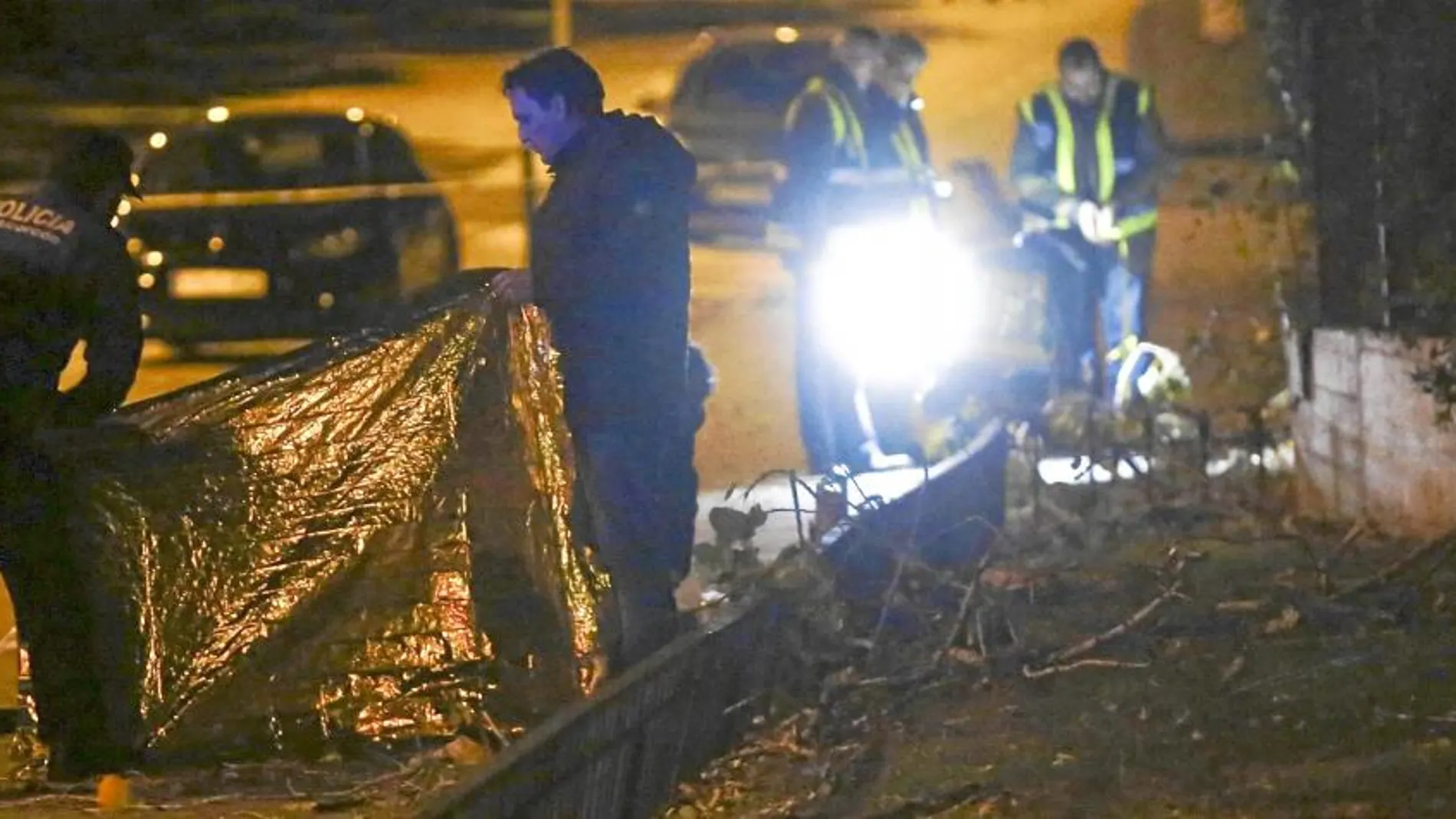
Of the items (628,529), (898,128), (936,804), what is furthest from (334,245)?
(936,804)

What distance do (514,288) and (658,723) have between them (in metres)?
1.42

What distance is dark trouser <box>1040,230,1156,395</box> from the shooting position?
1133cm

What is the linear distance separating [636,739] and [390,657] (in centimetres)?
114

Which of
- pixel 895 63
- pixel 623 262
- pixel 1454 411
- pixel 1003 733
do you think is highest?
pixel 895 63

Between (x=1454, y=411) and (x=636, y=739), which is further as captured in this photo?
(x=1454, y=411)

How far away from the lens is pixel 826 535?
7266 millimetres

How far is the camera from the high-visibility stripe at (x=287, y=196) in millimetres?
13383

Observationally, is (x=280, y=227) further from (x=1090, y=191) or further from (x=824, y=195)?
(x=1090, y=191)

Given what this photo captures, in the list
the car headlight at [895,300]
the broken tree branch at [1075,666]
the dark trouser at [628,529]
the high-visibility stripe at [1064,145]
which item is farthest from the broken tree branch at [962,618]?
the high-visibility stripe at [1064,145]

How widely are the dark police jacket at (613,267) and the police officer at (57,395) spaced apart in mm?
1137

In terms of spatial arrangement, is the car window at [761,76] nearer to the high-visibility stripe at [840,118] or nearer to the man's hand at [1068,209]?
the man's hand at [1068,209]

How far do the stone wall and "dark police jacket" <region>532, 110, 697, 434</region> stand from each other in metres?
2.92

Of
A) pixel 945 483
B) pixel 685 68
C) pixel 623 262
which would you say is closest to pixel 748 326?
pixel 685 68

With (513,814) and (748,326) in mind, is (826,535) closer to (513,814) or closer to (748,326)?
(513,814)
